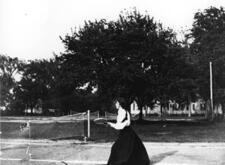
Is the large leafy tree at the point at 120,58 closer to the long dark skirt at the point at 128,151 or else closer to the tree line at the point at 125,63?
the tree line at the point at 125,63

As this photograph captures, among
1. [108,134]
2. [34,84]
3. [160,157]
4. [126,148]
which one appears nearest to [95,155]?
[160,157]

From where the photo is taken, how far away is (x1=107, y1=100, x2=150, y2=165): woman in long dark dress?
873cm

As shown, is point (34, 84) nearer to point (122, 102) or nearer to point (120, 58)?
point (120, 58)

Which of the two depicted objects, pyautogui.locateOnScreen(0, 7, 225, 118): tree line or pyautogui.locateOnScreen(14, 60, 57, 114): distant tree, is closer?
pyautogui.locateOnScreen(0, 7, 225, 118): tree line

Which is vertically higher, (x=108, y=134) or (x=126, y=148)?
(x=126, y=148)

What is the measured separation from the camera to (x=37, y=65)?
9056 cm

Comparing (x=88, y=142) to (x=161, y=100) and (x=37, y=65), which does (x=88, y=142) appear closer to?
(x=161, y=100)

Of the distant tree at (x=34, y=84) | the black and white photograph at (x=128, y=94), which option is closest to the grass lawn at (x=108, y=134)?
the black and white photograph at (x=128, y=94)

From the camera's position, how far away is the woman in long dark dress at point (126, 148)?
28.6 ft

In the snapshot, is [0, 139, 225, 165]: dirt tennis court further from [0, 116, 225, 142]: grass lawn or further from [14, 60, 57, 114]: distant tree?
[14, 60, 57, 114]: distant tree

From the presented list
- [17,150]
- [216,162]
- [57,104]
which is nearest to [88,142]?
[17,150]

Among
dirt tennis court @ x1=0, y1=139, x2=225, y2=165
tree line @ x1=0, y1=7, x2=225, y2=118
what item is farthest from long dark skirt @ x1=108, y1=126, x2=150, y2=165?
tree line @ x1=0, y1=7, x2=225, y2=118

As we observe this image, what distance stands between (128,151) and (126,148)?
0.28 ft

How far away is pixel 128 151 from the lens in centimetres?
877
